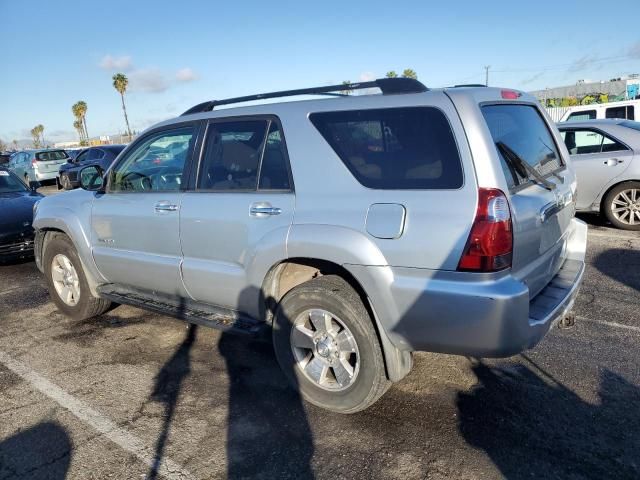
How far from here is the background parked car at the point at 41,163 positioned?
21.0 m

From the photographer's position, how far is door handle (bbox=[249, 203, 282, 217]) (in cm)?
326

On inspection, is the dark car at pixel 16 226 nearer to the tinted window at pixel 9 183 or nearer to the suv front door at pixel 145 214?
the tinted window at pixel 9 183

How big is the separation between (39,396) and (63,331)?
1.33 metres

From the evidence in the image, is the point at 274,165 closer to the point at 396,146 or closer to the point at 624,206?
the point at 396,146

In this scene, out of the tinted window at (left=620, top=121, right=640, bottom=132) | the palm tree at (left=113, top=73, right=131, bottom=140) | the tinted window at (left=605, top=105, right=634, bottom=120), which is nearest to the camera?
the tinted window at (left=620, top=121, right=640, bottom=132)

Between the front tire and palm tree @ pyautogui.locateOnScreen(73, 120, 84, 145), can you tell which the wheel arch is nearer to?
the front tire

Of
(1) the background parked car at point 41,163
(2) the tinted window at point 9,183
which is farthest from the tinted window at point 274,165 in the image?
(1) the background parked car at point 41,163

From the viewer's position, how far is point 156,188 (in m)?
4.21

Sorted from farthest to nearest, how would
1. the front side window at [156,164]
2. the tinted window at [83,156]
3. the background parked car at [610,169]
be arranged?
the tinted window at [83,156] < the background parked car at [610,169] < the front side window at [156,164]

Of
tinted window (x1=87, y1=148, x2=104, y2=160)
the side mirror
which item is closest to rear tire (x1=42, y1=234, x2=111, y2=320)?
the side mirror

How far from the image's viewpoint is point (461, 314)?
8.67 ft

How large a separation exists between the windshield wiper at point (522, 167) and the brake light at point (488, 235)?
38 cm

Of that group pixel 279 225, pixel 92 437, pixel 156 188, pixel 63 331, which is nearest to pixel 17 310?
pixel 63 331

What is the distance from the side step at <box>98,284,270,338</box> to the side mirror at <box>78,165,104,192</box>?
3.02 feet
